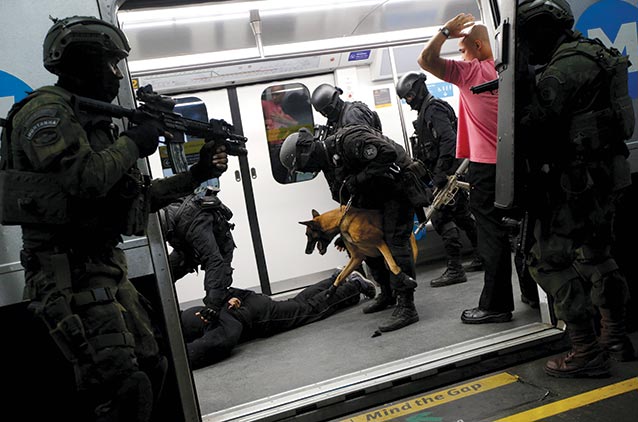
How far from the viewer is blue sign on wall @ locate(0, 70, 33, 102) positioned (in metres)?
2.47

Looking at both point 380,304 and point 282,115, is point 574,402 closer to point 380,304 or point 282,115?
point 380,304

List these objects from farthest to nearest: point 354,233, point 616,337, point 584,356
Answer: point 354,233, point 616,337, point 584,356

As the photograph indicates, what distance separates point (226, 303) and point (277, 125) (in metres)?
2.68

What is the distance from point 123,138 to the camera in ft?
7.09

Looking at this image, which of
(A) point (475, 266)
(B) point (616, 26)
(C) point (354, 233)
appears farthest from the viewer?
(A) point (475, 266)

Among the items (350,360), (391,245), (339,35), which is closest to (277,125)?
(339,35)

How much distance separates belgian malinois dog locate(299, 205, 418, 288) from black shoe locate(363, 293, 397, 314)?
429 mm

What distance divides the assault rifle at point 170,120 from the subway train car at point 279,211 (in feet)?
0.95

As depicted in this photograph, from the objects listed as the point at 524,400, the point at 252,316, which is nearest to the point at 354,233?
the point at 252,316

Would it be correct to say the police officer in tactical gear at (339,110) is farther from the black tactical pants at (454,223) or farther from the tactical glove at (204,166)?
the tactical glove at (204,166)

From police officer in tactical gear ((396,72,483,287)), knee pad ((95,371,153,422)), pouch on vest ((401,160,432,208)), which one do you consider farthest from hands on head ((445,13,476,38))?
knee pad ((95,371,153,422))

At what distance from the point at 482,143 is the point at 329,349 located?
2.00 m

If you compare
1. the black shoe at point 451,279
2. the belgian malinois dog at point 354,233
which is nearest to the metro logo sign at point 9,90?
the belgian malinois dog at point 354,233

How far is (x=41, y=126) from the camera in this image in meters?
1.97
